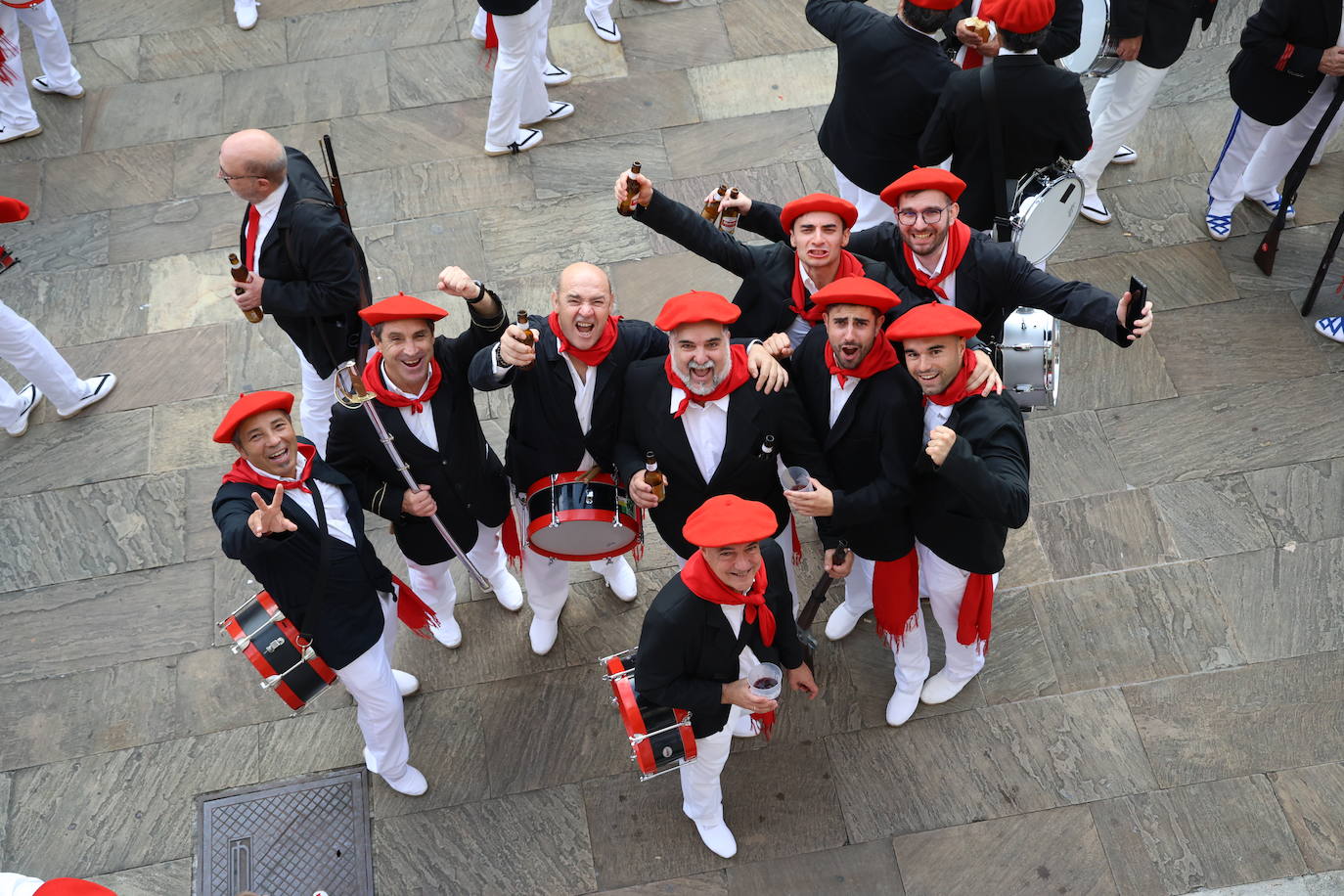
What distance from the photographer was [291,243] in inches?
Result: 223

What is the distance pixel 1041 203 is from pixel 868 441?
1724mm

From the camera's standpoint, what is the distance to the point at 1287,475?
6.44 m

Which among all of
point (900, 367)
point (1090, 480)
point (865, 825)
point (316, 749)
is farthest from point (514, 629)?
point (1090, 480)

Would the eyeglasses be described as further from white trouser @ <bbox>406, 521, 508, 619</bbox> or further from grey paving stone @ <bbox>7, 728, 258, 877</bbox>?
grey paving stone @ <bbox>7, 728, 258, 877</bbox>

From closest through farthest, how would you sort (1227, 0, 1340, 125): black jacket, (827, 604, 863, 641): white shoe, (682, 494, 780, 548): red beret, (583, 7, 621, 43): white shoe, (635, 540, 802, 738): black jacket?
1. (682, 494, 780, 548): red beret
2. (635, 540, 802, 738): black jacket
3. (827, 604, 863, 641): white shoe
4. (1227, 0, 1340, 125): black jacket
5. (583, 7, 621, 43): white shoe

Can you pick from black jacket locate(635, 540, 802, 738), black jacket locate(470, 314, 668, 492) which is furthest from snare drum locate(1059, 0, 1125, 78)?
black jacket locate(635, 540, 802, 738)

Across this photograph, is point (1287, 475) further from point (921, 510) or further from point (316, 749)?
point (316, 749)

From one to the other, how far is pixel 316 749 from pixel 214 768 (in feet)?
1.59

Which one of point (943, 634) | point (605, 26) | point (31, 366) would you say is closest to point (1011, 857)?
point (943, 634)

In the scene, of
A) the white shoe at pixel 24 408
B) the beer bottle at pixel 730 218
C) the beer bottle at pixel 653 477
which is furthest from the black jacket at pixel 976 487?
the white shoe at pixel 24 408

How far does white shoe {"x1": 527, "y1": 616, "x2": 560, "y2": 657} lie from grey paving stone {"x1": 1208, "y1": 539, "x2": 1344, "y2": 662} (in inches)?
133

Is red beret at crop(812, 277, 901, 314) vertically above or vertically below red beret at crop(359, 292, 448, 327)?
above

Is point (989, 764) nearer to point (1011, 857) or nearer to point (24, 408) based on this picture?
point (1011, 857)

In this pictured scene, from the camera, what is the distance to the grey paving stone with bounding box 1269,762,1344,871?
5.18m
